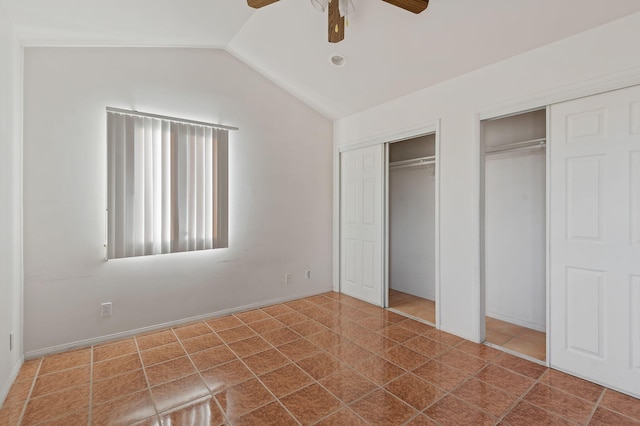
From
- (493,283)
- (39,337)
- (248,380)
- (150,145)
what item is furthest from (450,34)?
(39,337)

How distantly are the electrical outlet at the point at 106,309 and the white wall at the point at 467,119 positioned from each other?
11.2 feet

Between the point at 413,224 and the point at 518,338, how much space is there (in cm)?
199

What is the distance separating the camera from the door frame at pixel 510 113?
225 centimetres

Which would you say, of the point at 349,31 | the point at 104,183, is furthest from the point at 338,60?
the point at 104,183

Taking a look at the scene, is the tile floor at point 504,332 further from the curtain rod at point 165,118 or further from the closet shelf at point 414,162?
the curtain rod at point 165,118

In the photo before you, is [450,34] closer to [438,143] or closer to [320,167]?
[438,143]

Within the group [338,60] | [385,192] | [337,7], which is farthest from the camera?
[385,192]

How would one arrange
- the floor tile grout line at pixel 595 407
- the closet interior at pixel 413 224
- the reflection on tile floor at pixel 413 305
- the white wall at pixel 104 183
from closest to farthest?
the floor tile grout line at pixel 595 407
the white wall at pixel 104 183
the reflection on tile floor at pixel 413 305
the closet interior at pixel 413 224

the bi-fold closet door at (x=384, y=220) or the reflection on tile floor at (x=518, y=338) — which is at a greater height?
the bi-fold closet door at (x=384, y=220)

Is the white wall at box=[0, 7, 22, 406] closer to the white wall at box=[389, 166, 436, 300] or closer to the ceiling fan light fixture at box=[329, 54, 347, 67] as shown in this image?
the ceiling fan light fixture at box=[329, 54, 347, 67]

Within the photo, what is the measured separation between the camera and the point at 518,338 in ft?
10.5

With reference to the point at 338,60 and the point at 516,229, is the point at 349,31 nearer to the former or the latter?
the point at 338,60

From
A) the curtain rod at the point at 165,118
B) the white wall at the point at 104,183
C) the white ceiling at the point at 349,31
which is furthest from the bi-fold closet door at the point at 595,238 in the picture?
the curtain rod at the point at 165,118

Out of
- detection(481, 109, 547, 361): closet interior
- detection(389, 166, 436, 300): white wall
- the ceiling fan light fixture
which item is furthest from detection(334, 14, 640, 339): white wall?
detection(389, 166, 436, 300): white wall
